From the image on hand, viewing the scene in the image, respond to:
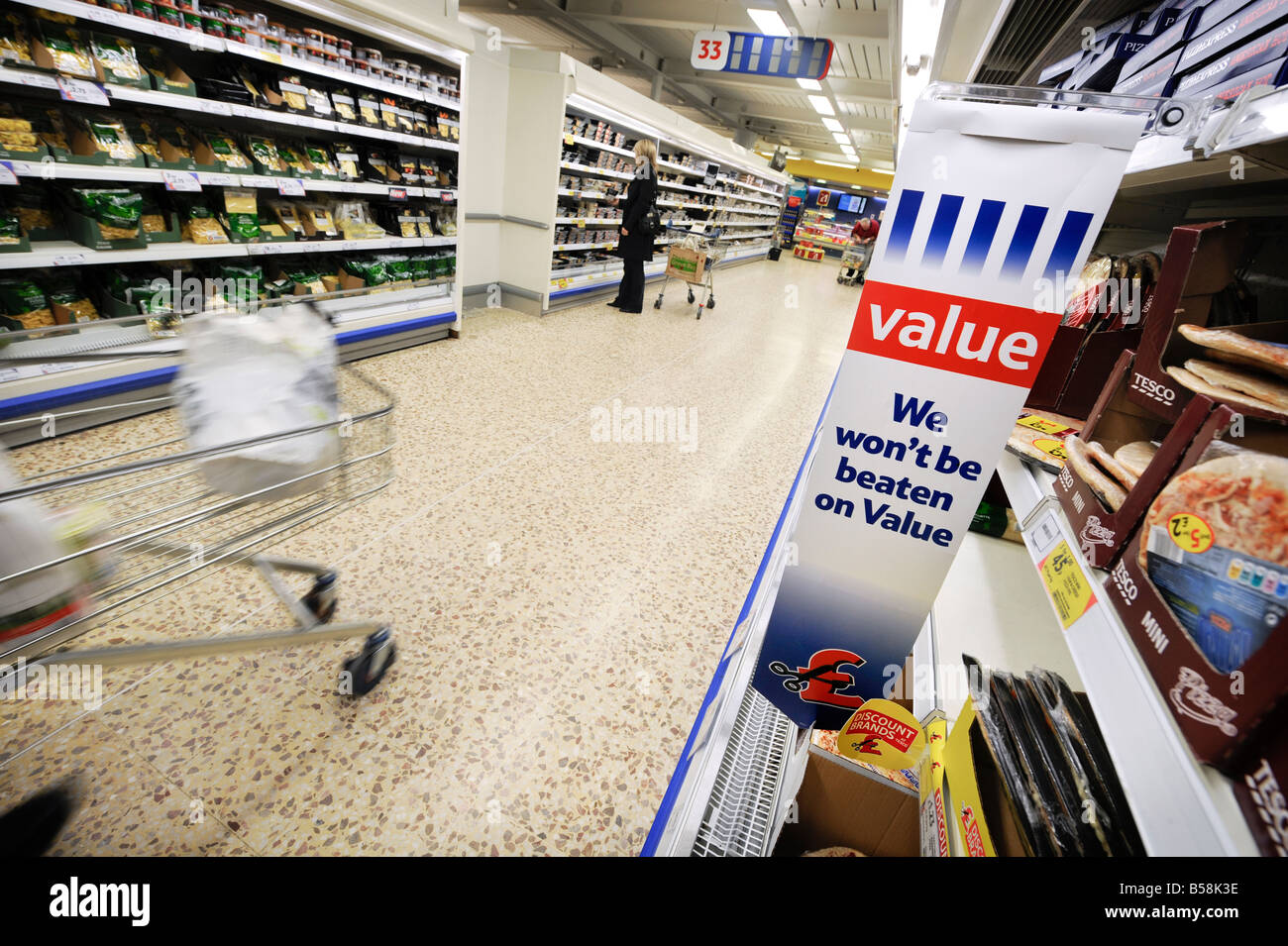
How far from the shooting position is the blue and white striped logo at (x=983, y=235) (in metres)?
0.83

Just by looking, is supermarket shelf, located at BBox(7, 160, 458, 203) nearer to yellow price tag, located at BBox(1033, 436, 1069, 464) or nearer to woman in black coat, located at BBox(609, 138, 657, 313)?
woman in black coat, located at BBox(609, 138, 657, 313)

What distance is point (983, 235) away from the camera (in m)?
0.88

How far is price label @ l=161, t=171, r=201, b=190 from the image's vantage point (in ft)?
8.50

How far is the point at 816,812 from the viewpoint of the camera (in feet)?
3.59

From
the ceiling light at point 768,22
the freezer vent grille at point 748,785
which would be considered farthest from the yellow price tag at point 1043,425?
the ceiling light at point 768,22

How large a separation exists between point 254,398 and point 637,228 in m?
5.67

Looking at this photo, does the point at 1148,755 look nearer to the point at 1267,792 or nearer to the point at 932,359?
the point at 1267,792

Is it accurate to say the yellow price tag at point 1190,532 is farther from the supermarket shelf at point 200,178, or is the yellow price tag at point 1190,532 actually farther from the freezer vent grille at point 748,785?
the supermarket shelf at point 200,178

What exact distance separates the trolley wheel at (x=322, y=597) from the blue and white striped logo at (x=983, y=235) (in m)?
1.69

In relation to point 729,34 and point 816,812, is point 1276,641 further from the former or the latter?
point 729,34

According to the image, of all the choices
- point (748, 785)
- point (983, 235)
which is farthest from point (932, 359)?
point (748, 785)

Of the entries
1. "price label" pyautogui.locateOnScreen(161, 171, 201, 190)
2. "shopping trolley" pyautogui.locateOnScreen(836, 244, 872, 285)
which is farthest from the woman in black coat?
"shopping trolley" pyautogui.locateOnScreen(836, 244, 872, 285)
